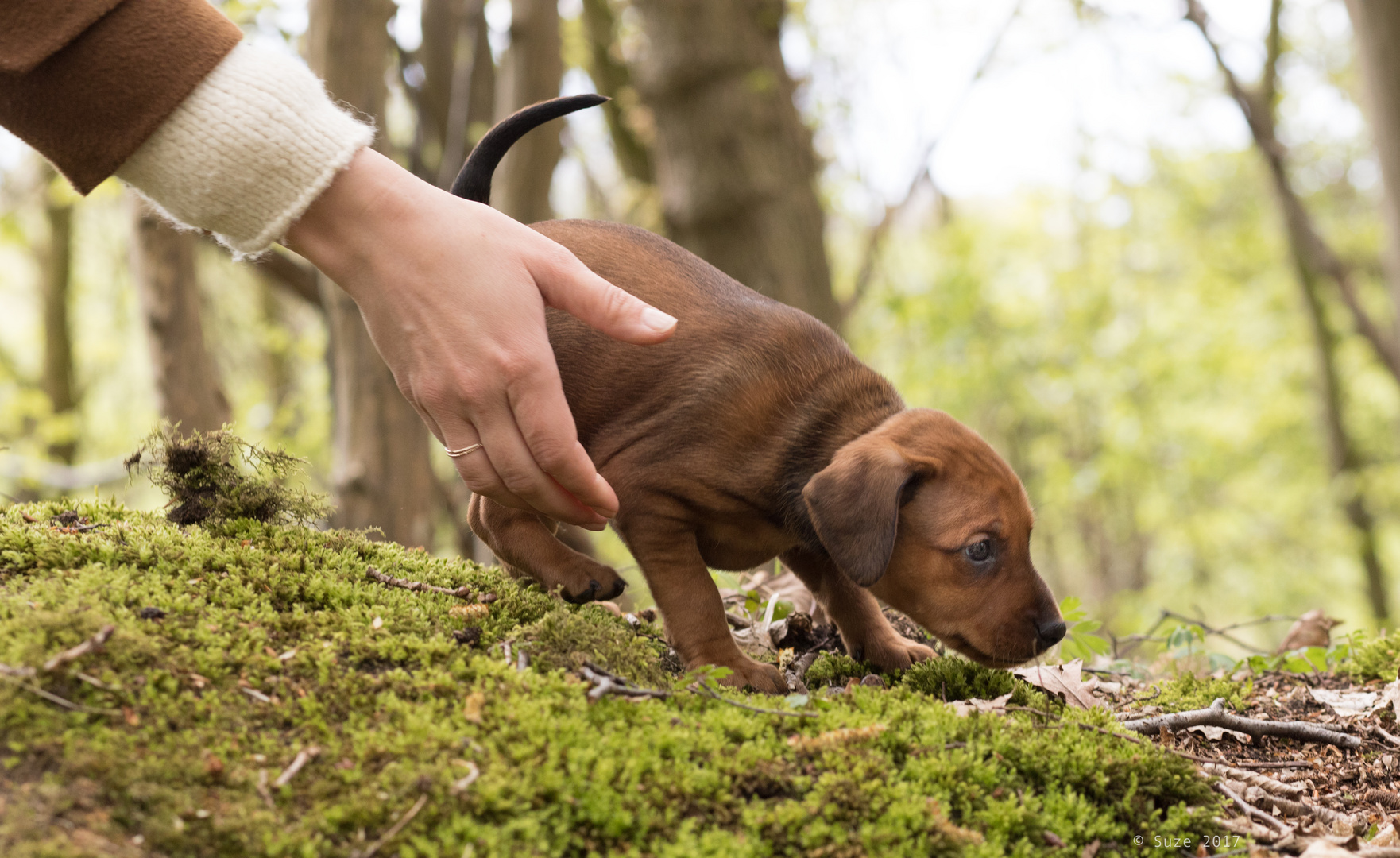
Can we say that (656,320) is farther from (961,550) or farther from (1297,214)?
(1297,214)

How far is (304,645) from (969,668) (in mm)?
1948

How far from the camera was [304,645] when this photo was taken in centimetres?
226

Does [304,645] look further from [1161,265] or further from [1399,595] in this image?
[1161,265]

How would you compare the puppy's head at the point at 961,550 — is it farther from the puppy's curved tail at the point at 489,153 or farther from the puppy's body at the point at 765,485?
the puppy's curved tail at the point at 489,153

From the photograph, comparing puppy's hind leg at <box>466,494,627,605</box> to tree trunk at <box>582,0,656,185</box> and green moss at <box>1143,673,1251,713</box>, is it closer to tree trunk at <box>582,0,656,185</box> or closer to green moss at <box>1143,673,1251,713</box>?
green moss at <box>1143,673,1251,713</box>

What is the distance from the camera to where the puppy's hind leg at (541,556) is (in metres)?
3.09

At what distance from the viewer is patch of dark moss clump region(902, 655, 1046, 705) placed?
294 cm

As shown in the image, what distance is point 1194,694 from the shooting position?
3.20 m

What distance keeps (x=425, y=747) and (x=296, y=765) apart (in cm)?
23

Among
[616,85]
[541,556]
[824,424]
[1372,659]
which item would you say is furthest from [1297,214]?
[541,556]

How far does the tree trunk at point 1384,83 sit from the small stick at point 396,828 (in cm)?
936

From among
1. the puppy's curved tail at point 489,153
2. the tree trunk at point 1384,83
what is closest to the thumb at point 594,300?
the puppy's curved tail at point 489,153

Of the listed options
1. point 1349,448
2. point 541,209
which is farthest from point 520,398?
point 1349,448

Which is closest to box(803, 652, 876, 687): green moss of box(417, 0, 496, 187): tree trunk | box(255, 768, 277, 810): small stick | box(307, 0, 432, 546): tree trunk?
box(255, 768, 277, 810): small stick
